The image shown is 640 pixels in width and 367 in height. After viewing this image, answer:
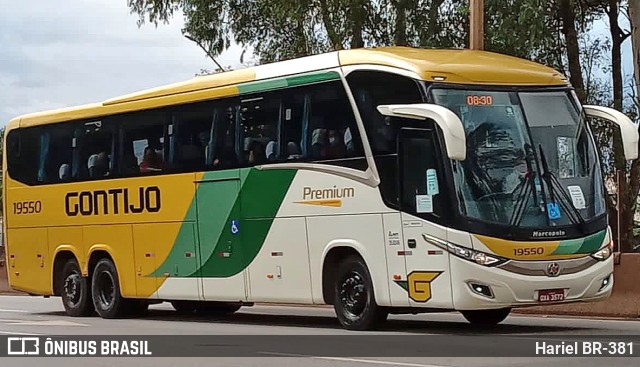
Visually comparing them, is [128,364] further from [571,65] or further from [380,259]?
[571,65]

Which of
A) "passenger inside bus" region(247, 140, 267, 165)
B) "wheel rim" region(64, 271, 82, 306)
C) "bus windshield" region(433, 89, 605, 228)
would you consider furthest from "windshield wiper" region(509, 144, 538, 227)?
"wheel rim" region(64, 271, 82, 306)

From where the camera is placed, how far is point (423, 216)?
52.3 ft

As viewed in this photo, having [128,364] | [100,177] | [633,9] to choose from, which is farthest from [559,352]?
[633,9]

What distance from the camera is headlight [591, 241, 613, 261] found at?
16078mm

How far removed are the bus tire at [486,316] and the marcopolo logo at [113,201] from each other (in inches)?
224

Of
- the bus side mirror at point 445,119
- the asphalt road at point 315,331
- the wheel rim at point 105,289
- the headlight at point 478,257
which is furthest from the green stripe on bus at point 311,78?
the wheel rim at point 105,289

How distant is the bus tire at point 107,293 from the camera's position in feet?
72.0

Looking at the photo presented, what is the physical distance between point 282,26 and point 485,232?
1959 cm

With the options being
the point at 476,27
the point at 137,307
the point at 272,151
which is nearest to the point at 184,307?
the point at 137,307

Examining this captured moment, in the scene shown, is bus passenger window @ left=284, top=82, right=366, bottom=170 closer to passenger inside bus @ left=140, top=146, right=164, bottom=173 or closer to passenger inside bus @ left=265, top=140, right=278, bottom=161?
passenger inside bus @ left=265, top=140, right=278, bottom=161

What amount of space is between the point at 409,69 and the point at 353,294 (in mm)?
3248

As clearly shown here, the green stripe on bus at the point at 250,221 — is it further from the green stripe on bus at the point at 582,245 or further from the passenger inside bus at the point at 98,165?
the green stripe on bus at the point at 582,245

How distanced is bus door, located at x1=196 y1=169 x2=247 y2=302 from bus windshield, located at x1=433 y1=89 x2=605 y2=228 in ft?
14.8

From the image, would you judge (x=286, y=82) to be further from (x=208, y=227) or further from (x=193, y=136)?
(x=208, y=227)
